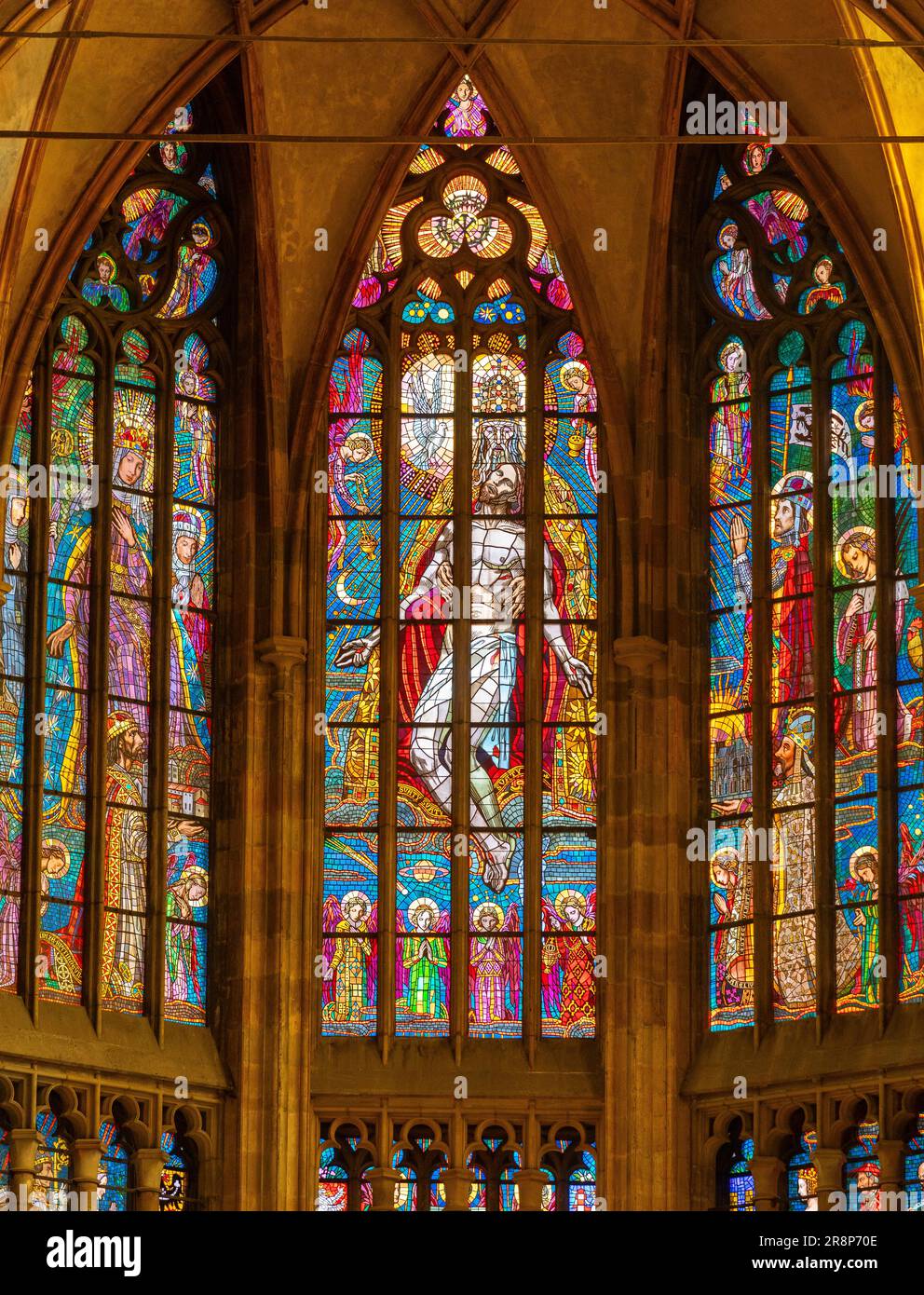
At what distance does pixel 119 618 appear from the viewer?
77.0 ft

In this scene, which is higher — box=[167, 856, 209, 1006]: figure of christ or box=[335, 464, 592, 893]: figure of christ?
box=[335, 464, 592, 893]: figure of christ

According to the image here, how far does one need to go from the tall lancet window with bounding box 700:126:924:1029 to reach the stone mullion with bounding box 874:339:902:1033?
14 millimetres

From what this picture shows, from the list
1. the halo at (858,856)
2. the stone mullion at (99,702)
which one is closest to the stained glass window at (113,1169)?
the stone mullion at (99,702)

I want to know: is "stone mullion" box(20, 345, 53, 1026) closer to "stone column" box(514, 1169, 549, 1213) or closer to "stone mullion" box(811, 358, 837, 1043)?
"stone column" box(514, 1169, 549, 1213)

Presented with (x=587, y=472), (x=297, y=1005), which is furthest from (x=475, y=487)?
(x=297, y=1005)

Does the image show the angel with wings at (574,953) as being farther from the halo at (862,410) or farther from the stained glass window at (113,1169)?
the halo at (862,410)

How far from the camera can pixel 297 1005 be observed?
23031 millimetres

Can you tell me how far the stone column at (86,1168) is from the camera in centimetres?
2194

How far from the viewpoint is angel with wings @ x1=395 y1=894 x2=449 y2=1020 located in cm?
2327

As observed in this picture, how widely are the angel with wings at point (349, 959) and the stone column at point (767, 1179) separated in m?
3.01

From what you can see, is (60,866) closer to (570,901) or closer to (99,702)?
(99,702)

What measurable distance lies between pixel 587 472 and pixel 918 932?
4417mm

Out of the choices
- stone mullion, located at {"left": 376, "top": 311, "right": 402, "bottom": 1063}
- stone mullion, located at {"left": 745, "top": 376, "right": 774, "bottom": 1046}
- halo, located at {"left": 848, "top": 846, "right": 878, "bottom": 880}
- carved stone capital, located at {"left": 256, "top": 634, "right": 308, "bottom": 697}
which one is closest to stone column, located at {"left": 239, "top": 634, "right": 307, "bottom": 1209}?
carved stone capital, located at {"left": 256, "top": 634, "right": 308, "bottom": 697}

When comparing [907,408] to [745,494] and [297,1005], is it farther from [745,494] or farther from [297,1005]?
[297,1005]
